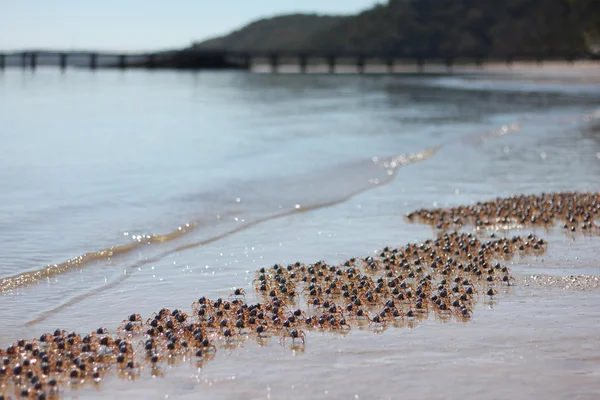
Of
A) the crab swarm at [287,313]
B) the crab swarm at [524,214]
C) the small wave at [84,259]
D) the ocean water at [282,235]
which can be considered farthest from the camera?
the crab swarm at [524,214]

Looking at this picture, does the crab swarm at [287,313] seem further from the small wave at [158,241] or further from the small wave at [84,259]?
the small wave at [84,259]

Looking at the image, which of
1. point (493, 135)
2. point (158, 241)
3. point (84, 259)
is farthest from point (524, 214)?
point (493, 135)

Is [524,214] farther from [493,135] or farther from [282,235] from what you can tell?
[493,135]

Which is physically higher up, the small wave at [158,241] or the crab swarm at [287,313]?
the crab swarm at [287,313]

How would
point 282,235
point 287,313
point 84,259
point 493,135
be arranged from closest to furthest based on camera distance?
point 287,313 < point 84,259 < point 282,235 < point 493,135

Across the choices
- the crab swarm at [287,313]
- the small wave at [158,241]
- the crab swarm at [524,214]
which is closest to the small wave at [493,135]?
the small wave at [158,241]

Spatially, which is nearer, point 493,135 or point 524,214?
point 524,214

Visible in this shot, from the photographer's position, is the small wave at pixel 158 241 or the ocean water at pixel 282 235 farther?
the small wave at pixel 158 241

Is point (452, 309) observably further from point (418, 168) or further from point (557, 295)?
point (418, 168)

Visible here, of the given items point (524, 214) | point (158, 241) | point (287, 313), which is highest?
point (524, 214)

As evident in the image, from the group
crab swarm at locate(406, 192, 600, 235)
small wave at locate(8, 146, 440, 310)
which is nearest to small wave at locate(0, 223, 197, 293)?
small wave at locate(8, 146, 440, 310)
